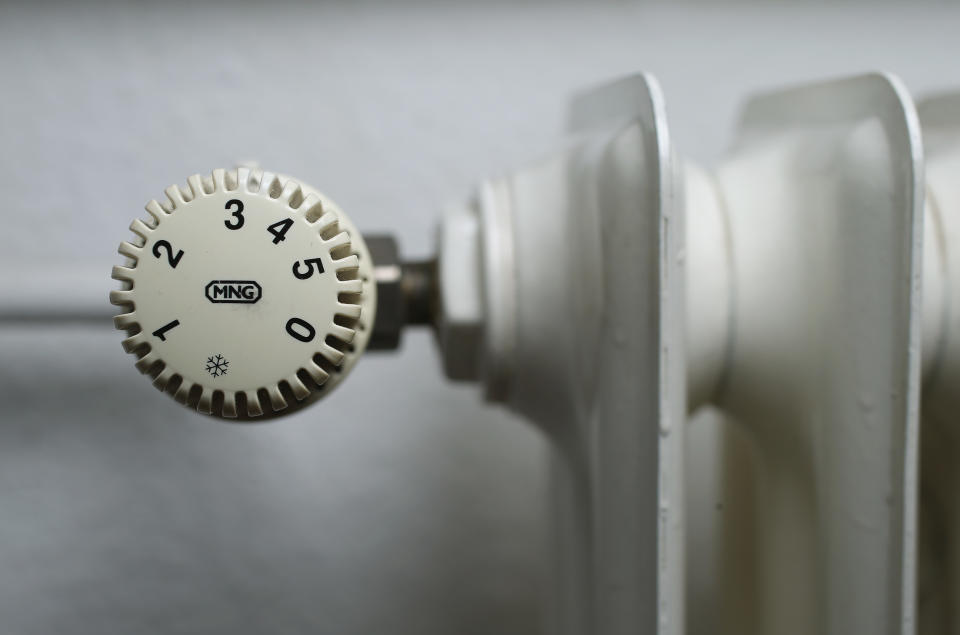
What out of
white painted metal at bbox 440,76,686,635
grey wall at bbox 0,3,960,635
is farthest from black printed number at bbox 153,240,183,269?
grey wall at bbox 0,3,960,635

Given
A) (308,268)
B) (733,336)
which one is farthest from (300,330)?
(733,336)

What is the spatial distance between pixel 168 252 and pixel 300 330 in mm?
43

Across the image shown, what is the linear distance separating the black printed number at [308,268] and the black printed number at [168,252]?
1.3 inches

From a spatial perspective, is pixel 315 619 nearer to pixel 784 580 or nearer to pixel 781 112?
pixel 784 580

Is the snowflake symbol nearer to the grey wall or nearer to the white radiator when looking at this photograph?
the white radiator

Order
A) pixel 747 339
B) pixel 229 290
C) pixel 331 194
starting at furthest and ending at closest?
pixel 331 194 < pixel 747 339 < pixel 229 290

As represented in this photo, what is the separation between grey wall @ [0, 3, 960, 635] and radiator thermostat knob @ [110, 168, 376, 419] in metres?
0.27

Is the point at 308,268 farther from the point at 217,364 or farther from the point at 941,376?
the point at 941,376

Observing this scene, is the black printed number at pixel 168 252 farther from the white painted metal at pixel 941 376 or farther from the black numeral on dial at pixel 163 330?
the white painted metal at pixel 941 376

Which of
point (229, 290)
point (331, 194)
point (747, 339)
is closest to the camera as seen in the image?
point (229, 290)

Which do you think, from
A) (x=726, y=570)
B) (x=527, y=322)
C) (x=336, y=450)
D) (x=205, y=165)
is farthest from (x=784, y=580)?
(x=205, y=165)

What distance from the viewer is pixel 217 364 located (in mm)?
219

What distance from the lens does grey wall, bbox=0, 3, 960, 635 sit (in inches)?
18.5

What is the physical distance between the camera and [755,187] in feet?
1.13
